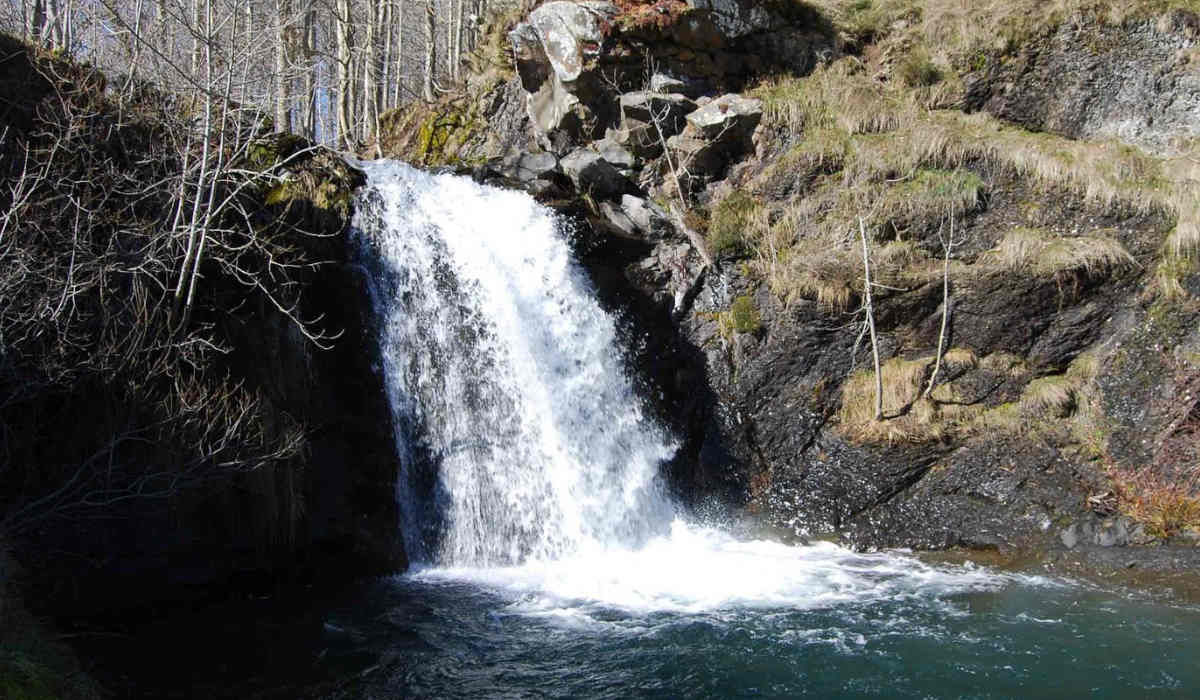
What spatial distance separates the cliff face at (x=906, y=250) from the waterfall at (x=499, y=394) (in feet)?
2.31

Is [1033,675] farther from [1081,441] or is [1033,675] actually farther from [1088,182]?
[1088,182]

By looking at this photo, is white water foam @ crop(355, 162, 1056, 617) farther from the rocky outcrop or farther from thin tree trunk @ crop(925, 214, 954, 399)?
the rocky outcrop

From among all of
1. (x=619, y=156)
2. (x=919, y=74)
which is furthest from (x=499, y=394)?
(x=919, y=74)

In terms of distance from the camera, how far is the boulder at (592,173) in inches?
467

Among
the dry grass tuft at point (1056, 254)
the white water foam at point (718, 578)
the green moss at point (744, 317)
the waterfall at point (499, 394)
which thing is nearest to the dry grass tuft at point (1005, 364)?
the dry grass tuft at point (1056, 254)

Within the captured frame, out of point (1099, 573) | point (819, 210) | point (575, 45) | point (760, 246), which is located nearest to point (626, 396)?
point (760, 246)

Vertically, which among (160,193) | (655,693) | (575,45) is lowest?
(655,693)

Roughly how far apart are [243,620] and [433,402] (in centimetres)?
314

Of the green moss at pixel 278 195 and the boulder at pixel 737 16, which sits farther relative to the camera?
the boulder at pixel 737 16

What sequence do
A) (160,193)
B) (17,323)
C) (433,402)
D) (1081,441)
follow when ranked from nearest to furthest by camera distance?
1. (17,323)
2. (160,193)
3. (1081,441)
4. (433,402)

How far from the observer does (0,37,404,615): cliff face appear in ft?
19.4

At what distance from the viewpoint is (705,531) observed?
9.62 metres

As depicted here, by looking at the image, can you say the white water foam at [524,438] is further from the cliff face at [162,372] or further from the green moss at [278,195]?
the green moss at [278,195]

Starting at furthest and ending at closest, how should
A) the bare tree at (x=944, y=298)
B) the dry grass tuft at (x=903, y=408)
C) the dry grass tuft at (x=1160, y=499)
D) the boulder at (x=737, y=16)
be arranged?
the boulder at (x=737, y=16) → the bare tree at (x=944, y=298) → the dry grass tuft at (x=903, y=408) → the dry grass tuft at (x=1160, y=499)
